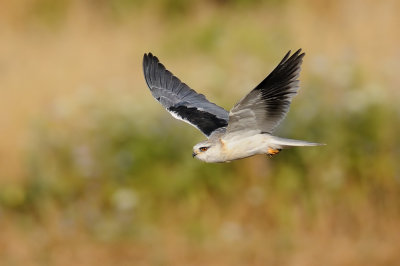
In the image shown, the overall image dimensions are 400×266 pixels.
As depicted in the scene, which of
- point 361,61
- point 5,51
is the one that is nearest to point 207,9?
point 5,51

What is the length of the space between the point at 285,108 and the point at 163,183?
4.77 m

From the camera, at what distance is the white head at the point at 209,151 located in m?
5.16

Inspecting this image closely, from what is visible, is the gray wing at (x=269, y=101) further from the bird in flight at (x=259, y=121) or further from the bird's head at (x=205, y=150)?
the bird's head at (x=205, y=150)

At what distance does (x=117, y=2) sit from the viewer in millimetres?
14195

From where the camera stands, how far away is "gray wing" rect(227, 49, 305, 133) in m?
4.97

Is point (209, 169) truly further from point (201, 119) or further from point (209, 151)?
point (209, 151)

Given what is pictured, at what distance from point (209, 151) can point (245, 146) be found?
229 millimetres

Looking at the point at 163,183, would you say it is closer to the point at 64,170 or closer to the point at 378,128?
the point at 64,170

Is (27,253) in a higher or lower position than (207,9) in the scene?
lower

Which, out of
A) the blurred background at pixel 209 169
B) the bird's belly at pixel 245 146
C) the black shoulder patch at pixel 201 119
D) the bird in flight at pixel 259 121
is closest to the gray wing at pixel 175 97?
the black shoulder patch at pixel 201 119

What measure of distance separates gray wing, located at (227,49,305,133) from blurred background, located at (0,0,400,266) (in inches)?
161

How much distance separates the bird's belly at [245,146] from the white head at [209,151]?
0.05 meters

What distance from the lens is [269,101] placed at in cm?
506

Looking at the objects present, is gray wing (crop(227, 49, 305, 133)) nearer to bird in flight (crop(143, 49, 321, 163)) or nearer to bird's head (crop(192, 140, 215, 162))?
bird in flight (crop(143, 49, 321, 163))
